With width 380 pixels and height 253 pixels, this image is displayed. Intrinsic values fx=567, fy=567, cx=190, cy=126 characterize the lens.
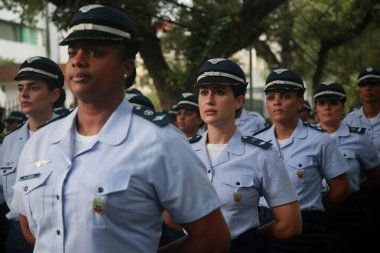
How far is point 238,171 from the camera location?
369 centimetres

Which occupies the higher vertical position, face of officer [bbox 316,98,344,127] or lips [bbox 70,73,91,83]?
lips [bbox 70,73,91,83]

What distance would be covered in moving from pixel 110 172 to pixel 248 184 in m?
1.61

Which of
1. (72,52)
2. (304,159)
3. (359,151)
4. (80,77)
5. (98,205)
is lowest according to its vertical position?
(359,151)

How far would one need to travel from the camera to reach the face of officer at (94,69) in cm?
229

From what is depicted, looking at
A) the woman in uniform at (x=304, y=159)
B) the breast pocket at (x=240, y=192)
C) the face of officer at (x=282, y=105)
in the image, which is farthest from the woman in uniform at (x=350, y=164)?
the breast pocket at (x=240, y=192)

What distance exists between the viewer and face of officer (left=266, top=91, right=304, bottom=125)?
16.3ft

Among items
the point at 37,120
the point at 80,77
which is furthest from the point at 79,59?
the point at 37,120

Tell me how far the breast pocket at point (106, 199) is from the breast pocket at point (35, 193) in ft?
0.84

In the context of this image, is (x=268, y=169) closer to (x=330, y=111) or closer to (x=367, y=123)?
(x=330, y=111)

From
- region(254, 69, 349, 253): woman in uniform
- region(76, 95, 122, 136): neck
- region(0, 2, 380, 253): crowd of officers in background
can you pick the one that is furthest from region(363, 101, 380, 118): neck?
region(76, 95, 122, 136): neck

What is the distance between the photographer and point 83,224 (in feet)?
7.11

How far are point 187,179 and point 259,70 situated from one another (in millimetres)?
50440

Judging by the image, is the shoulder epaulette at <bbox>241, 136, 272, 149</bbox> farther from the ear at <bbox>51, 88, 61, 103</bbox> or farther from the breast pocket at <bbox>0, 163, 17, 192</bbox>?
the breast pocket at <bbox>0, 163, 17, 192</bbox>

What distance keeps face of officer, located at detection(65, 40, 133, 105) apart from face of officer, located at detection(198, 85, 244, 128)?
1561 millimetres
